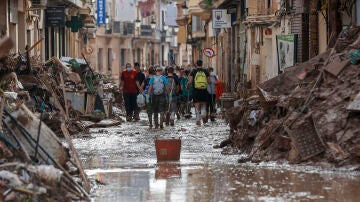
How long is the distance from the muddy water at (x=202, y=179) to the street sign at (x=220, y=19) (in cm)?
3099

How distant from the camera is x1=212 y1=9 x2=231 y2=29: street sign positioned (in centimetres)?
5175

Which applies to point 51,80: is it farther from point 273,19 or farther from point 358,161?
point 273,19

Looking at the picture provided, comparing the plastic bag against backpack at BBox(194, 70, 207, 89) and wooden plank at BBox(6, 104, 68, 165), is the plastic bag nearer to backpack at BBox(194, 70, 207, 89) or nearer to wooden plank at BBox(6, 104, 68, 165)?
backpack at BBox(194, 70, 207, 89)

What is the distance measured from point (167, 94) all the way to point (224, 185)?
46.4 feet

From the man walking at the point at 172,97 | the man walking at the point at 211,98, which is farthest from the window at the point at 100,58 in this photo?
the man walking at the point at 211,98

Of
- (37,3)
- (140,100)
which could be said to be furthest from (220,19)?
(140,100)

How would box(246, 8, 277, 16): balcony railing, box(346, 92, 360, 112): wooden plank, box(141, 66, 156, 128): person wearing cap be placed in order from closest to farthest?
box(346, 92, 360, 112): wooden plank, box(141, 66, 156, 128): person wearing cap, box(246, 8, 277, 16): balcony railing

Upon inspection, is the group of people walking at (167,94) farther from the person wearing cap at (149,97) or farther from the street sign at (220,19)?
the street sign at (220,19)

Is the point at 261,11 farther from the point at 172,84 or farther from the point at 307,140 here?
the point at 307,140

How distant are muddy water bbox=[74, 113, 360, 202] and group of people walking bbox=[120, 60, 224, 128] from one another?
6.84 meters

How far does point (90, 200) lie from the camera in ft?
40.7

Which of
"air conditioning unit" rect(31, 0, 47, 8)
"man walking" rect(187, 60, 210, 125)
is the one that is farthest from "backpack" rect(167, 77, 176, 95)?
"air conditioning unit" rect(31, 0, 47, 8)

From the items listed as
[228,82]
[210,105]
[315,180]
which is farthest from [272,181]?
[228,82]

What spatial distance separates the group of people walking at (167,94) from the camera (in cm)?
2794
